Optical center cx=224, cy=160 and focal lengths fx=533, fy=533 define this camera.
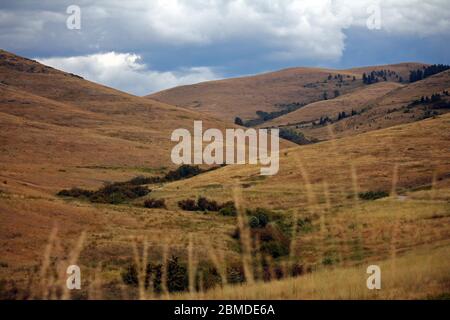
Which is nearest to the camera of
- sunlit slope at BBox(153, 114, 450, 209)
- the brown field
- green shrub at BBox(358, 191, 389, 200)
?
the brown field

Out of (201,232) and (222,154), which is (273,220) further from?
(222,154)

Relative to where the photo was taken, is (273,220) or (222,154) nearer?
(273,220)

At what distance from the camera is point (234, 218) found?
38531 mm

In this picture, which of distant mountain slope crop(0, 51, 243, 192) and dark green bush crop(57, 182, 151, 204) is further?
distant mountain slope crop(0, 51, 243, 192)

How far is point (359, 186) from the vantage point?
48219mm

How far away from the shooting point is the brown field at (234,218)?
17.1 meters

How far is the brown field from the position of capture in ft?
56.2

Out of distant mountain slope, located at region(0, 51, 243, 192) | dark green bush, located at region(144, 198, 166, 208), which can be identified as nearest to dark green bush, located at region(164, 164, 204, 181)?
distant mountain slope, located at region(0, 51, 243, 192)

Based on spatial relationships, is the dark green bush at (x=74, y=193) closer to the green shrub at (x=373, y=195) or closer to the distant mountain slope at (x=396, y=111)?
the green shrub at (x=373, y=195)

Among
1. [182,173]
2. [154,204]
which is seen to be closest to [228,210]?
[154,204]

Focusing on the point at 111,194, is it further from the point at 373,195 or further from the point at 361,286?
the point at 361,286

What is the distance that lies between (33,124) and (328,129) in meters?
101

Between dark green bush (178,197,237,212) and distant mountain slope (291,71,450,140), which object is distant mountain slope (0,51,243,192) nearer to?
dark green bush (178,197,237,212)
